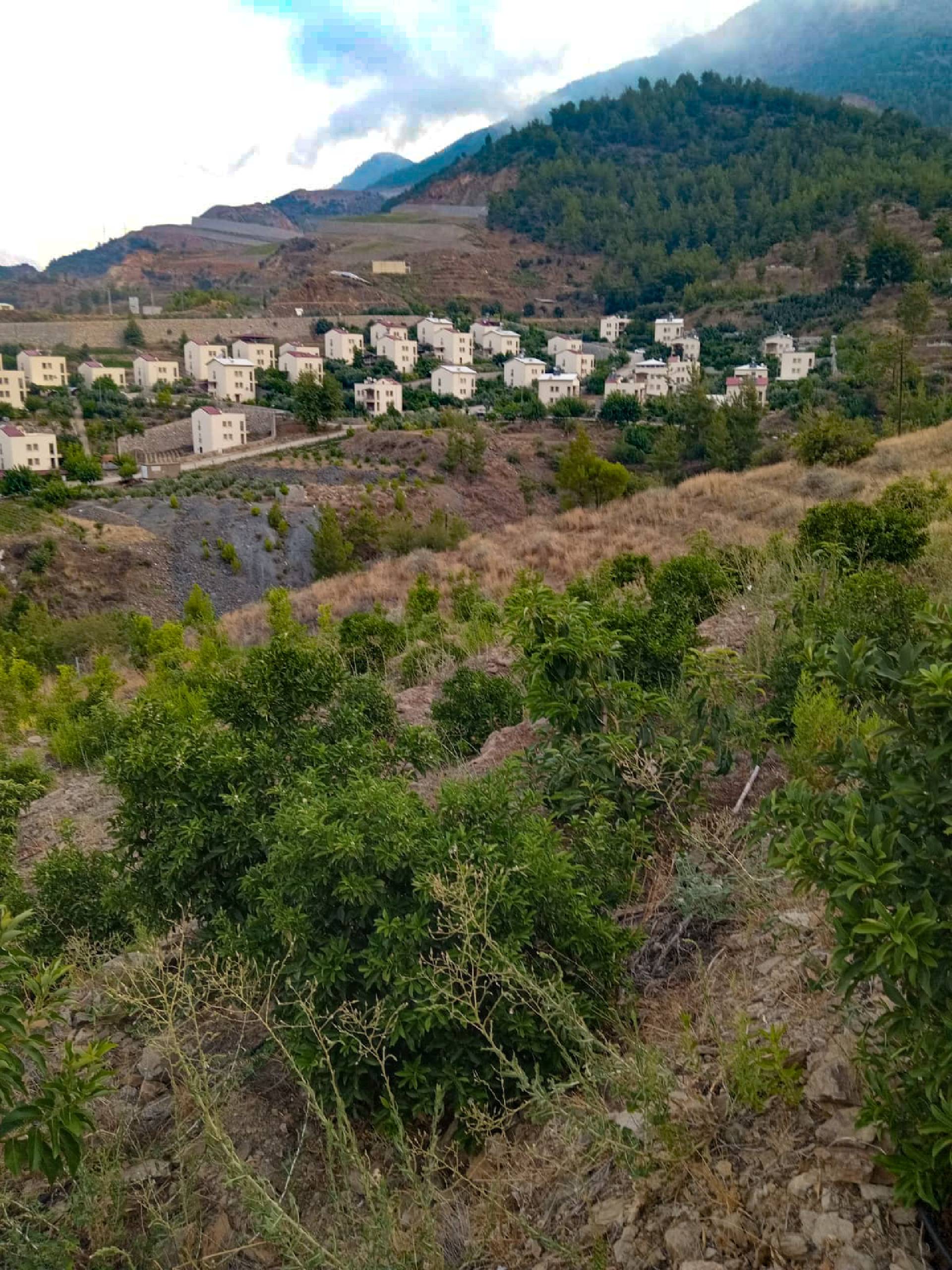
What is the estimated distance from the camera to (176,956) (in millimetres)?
3633

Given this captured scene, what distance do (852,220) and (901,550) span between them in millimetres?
69666

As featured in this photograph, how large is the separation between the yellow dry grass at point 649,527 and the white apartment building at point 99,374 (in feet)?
125

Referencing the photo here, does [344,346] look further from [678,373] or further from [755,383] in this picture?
[755,383]

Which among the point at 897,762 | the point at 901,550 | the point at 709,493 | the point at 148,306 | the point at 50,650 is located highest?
the point at 148,306

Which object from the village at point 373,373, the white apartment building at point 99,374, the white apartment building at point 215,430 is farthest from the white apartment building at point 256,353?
the white apartment building at point 215,430

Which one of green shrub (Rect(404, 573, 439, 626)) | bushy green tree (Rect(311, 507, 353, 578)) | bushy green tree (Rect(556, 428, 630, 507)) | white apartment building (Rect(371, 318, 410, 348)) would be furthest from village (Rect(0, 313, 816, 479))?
green shrub (Rect(404, 573, 439, 626))

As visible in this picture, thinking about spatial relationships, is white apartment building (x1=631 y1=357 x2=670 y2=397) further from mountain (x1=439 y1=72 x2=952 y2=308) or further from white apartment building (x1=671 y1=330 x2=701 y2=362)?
mountain (x1=439 y1=72 x2=952 y2=308)

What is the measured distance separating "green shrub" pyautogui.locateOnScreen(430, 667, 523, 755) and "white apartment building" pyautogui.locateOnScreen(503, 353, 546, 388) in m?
50.1

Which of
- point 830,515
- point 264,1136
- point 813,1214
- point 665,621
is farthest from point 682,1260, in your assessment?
point 830,515

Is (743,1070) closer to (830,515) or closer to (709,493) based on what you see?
(830,515)

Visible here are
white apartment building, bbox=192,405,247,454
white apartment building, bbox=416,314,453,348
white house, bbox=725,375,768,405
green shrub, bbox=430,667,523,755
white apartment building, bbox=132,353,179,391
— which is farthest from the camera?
white apartment building, bbox=416,314,453,348

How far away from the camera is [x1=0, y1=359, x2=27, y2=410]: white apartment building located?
4509cm

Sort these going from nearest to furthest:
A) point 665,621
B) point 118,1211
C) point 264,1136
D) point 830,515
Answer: point 118,1211 → point 264,1136 → point 665,621 → point 830,515

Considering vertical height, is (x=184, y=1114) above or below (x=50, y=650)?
above
